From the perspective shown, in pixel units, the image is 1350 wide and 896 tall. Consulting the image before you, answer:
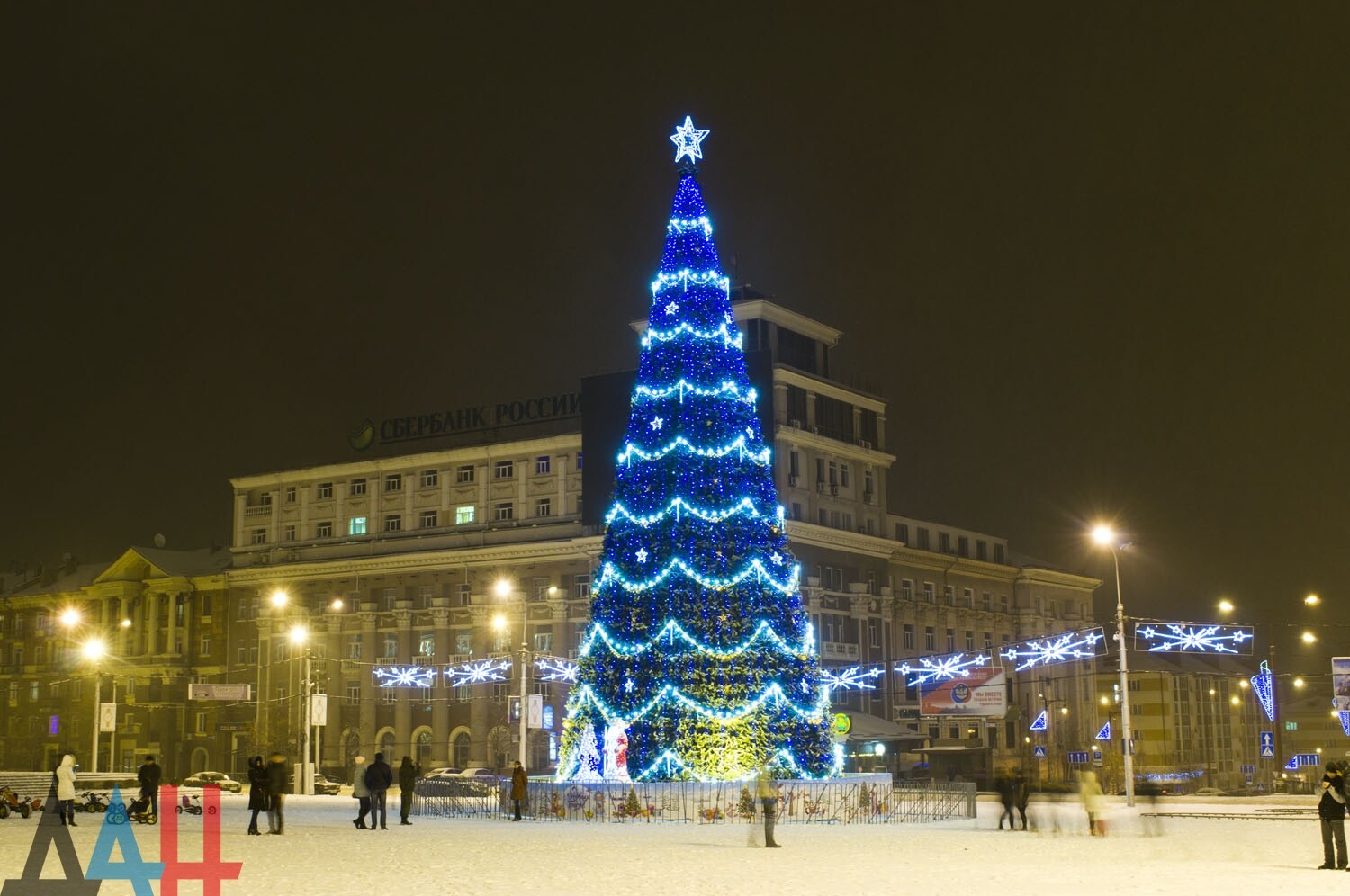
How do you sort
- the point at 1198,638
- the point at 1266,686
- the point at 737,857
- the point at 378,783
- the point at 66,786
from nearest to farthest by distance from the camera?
the point at 737,857
the point at 66,786
the point at 378,783
the point at 1198,638
the point at 1266,686

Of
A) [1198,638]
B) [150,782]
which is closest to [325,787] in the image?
[150,782]

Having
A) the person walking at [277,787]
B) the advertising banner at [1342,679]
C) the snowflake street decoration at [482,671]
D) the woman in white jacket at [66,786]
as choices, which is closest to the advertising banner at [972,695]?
the advertising banner at [1342,679]

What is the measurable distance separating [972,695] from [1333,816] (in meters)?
35.8

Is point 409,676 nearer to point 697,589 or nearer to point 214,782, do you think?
point 214,782

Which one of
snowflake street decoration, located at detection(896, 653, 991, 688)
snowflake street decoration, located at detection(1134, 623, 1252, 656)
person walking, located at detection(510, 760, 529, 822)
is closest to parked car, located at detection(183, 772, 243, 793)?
snowflake street decoration, located at detection(896, 653, 991, 688)

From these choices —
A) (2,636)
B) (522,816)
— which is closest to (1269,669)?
(522,816)

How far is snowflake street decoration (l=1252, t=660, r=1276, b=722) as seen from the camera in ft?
159

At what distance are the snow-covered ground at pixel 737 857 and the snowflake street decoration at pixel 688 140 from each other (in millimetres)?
18286

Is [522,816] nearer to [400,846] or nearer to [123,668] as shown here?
[400,846]

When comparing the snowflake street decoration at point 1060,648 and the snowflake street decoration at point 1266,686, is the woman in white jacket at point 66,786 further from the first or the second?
the snowflake street decoration at point 1266,686

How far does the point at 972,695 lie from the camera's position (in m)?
57.8

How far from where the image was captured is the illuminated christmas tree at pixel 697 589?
126 ft

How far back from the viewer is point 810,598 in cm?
8319

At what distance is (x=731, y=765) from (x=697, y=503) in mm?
6431
